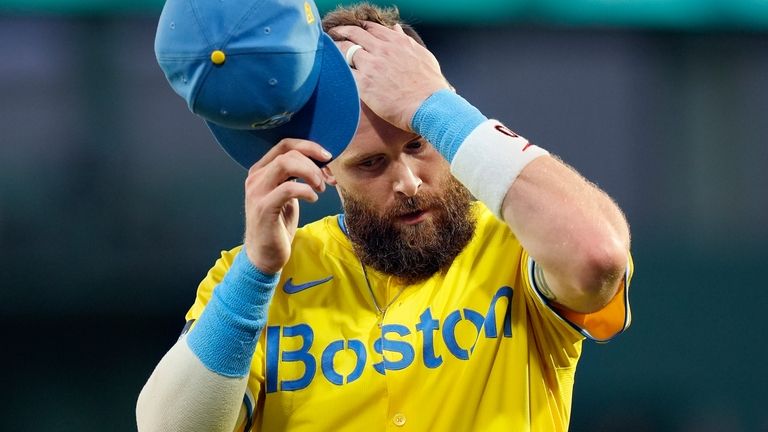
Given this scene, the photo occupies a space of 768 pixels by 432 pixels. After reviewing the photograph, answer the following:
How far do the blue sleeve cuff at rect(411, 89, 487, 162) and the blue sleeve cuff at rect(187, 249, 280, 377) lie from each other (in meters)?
0.41

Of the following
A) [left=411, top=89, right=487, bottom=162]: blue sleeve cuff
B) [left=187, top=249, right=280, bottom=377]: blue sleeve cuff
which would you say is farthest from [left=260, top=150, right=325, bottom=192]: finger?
[left=411, top=89, right=487, bottom=162]: blue sleeve cuff

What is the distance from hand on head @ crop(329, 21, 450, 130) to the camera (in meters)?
2.05

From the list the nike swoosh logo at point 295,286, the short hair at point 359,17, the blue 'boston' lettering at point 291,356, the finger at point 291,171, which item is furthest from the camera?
the short hair at point 359,17

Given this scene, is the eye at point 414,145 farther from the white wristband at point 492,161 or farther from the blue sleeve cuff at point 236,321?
the blue sleeve cuff at point 236,321

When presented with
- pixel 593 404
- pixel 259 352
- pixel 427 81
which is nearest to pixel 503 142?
pixel 427 81

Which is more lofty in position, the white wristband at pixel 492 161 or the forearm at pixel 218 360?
the white wristband at pixel 492 161

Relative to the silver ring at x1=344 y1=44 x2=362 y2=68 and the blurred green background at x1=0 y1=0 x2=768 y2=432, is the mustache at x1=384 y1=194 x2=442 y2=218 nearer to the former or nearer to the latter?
the silver ring at x1=344 y1=44 x2=362 y2=68

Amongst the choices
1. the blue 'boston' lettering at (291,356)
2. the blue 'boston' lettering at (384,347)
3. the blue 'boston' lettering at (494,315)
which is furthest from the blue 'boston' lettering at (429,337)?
the blue 'boston' lettering at (291,356)

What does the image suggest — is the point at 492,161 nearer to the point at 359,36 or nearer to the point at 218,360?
the point at 359,36

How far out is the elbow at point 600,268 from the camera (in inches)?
71.0

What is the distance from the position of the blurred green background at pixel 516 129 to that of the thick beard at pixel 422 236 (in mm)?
1942

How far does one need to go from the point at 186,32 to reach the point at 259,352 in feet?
2.36

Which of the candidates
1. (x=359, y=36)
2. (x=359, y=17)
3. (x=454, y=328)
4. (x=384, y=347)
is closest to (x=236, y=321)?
(x=384, y=347)
